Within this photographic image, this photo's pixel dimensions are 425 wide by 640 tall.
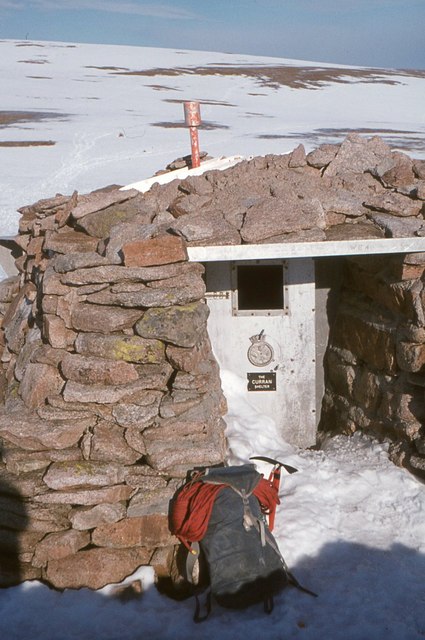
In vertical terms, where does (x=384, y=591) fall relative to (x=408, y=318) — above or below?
below

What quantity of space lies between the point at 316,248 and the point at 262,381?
1936mm

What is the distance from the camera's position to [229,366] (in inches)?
278

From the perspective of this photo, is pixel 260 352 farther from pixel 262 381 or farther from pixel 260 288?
pixel 260 288

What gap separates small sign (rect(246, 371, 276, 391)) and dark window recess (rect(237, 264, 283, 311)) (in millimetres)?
708

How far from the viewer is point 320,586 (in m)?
4.85

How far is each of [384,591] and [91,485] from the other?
7.34ft

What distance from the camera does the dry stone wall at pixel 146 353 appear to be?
15.8ft

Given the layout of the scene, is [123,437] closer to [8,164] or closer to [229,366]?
[229,366]

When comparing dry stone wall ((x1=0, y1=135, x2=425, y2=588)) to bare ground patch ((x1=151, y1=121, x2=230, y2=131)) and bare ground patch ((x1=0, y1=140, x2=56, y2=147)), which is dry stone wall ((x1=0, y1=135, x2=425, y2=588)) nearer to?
bare ground patch ((x1=0, y1=140, x2=56, y2=147))

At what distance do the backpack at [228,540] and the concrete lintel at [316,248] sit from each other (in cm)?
183

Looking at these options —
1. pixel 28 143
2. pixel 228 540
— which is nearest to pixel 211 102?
pixel 28 143

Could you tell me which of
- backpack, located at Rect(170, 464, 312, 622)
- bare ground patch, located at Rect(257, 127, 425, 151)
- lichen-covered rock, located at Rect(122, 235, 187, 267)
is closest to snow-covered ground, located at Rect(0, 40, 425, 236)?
bare ground patch, located at Rect(257, 127, 425, 151)

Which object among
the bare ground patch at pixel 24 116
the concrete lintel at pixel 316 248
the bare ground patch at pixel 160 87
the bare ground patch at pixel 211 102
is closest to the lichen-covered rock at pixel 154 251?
the concrete lintel at pixel 316 248

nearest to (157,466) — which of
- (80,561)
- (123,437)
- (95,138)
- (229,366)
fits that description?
(123,437)
